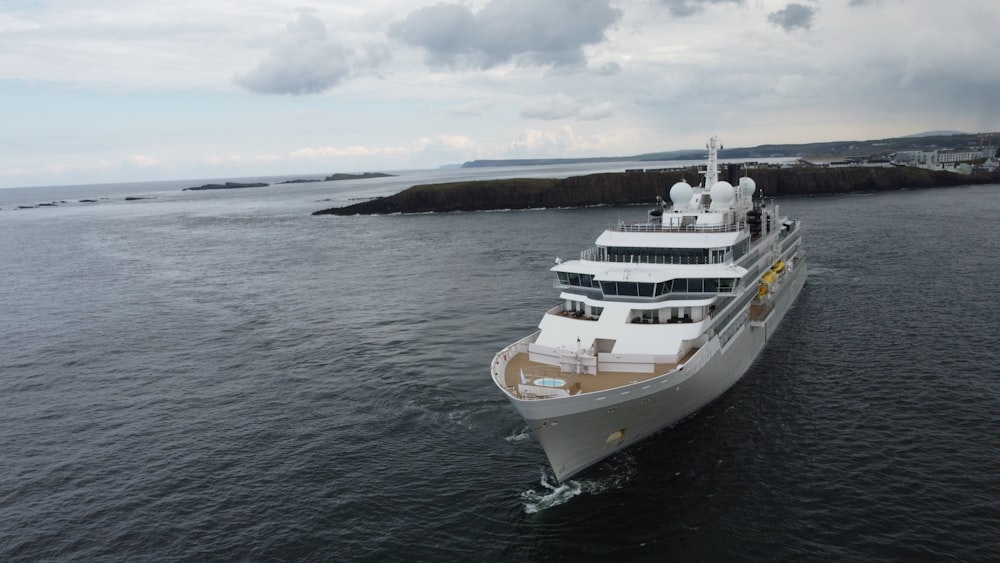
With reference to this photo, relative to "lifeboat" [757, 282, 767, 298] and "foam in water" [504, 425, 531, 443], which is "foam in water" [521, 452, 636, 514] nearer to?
"foam in water" [504, 425, 531, 443]

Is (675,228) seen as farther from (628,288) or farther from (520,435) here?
(520,435)

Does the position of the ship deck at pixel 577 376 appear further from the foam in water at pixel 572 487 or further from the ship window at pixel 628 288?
the ship window at pixel 628 288

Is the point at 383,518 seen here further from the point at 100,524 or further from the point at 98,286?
the point at 98,286

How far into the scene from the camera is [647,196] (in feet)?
499

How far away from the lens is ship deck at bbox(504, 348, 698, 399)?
86.4ft

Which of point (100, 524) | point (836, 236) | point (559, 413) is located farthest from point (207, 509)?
point (836, 236)

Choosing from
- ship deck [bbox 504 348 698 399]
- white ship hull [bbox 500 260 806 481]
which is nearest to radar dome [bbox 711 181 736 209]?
white ship hull [bbox 500 260 806 481]

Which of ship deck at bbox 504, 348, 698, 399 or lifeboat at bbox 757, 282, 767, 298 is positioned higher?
lifeboat at bbox 757, 282, 767, 298

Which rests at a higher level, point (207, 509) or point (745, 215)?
point (745, 215)

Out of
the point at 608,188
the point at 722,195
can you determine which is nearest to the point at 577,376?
the point at 722,195

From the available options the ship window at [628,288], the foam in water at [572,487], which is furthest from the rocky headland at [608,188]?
the foam in water at [572,487]

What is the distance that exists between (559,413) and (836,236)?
7879 cm

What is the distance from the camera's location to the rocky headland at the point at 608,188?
151250mm

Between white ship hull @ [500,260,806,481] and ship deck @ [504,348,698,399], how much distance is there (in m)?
0.75
